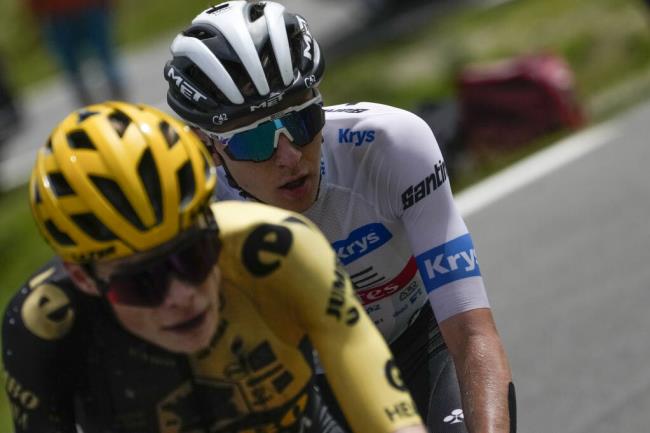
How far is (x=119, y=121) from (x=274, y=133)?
0.98m

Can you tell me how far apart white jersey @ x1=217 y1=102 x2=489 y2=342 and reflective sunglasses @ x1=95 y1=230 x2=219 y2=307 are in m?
1.00

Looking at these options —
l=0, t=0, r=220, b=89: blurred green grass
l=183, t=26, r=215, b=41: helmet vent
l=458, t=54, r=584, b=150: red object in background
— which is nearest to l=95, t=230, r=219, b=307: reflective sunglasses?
l=183, t=26, r=215, b=41: helmet vent

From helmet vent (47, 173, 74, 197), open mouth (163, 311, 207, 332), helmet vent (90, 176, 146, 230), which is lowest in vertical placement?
open mouth (163, 311, 207, 332)

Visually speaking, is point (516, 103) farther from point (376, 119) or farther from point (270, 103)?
point (270, 103)

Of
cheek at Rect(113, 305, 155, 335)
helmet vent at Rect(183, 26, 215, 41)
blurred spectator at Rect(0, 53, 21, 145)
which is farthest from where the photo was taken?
blurred spectator at Rect(0, 53, 21, 145)

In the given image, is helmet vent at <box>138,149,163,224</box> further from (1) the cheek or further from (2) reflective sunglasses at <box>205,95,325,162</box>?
(2) reflective sunglasses at <box>205,95,325,162</box>

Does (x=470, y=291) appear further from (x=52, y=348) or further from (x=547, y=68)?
(x=547, y=68)

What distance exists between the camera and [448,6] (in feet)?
55.9

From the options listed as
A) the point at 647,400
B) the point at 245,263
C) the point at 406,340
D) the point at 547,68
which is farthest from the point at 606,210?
the point at 245,263

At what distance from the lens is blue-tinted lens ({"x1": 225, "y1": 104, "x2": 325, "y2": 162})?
3.81 m

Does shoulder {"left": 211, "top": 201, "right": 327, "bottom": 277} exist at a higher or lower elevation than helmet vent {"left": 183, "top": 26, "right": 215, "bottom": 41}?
lower

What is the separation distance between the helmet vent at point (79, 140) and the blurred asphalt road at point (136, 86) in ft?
39.0

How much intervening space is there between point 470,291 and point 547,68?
6.70 metres

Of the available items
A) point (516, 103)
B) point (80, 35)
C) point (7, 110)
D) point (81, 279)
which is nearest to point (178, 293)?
point (81, 279)
